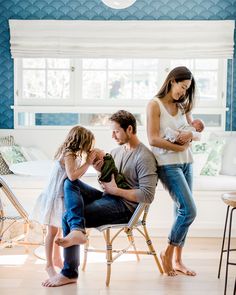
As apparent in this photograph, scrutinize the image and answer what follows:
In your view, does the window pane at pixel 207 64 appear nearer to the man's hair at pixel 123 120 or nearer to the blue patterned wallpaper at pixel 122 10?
the blue patterned wallpaper at pixel 122 10

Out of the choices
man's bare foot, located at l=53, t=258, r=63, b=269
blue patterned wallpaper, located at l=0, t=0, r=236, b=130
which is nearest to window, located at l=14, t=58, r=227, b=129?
blue patterned wallpaper, located at l=0, t=0, r=236, b=130

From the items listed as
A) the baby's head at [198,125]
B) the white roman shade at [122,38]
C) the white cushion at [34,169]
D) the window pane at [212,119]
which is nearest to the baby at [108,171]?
the white cushion at [34,169]

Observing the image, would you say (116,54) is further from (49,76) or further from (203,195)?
(203,195)

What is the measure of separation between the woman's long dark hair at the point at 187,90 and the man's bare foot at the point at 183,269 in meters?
1.06

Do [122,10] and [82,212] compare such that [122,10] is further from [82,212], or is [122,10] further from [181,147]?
[82,212]

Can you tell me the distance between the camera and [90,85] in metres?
5.77

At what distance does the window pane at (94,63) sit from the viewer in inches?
226

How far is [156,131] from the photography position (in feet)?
11.4

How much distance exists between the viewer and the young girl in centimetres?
341

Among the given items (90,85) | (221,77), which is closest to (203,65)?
(221,77)

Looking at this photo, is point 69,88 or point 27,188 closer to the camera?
point 27,188

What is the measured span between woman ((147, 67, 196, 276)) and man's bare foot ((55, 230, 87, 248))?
2.18ft

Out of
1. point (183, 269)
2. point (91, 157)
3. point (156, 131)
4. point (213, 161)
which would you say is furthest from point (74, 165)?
point (213, 161)

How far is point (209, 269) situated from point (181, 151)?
0.91 meters
